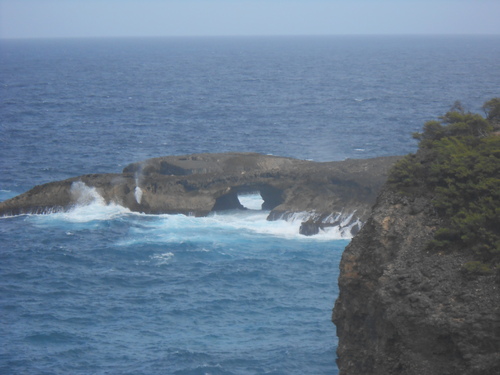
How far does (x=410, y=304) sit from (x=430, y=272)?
1635 mm

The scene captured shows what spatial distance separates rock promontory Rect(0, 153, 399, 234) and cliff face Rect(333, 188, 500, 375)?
32.1 metres

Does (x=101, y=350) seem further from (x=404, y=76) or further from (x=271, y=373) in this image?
(x=404, y=76)

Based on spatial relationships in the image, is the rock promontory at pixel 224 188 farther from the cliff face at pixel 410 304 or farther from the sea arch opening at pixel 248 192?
the cliff face at pixel 410 304

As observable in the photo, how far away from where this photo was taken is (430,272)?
2158 cm

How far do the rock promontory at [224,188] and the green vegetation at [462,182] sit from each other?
27.5 m

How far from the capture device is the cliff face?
19.1 meters

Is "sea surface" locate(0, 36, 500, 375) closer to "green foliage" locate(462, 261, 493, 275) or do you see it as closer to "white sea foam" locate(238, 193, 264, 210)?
"white sea foam" locate(238, 193, 264, 210)

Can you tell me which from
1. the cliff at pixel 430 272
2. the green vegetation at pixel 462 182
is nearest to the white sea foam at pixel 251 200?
the green vegetation at pixel 462 182

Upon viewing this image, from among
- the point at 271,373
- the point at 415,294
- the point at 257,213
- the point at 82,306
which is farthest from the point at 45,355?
the point at 257,213

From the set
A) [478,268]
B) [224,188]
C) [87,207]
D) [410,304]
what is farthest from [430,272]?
[87,207]

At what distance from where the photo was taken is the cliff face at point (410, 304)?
19078mm

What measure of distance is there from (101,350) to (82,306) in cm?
661

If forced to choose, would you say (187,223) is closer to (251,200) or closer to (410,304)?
(251,200)

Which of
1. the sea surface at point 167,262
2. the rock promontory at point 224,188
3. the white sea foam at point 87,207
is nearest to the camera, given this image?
the sea surface at point 167,262
